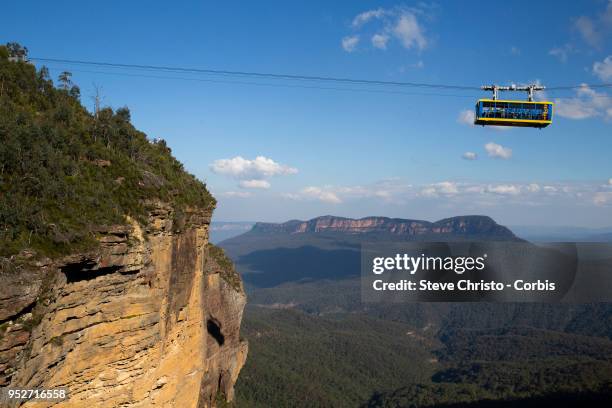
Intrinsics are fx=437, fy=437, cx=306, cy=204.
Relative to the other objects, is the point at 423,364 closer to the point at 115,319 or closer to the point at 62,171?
the point at 115,319

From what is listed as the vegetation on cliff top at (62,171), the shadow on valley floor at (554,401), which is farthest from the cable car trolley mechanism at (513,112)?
the shadow on valley floor at (554,401)

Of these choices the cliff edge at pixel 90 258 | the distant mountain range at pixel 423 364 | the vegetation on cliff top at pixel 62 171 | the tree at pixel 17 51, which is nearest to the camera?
the cliff edge at pixel 90 258

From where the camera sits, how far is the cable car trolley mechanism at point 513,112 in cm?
2439

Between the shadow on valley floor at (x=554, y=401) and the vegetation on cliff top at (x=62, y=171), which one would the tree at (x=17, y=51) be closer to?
the vegetation on cliff top at (x=62, y=171)

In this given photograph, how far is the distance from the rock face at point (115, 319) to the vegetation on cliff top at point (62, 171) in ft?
2.02

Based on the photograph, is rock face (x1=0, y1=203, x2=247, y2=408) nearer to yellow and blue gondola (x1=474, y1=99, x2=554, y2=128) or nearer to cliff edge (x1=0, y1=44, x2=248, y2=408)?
cliff edge (x1=0, y1=44, x2=248, y2=408)

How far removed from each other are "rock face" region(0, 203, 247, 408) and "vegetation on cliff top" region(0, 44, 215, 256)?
0.61m

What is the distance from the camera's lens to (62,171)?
11938mm

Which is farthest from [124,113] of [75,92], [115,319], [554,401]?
[554,401]

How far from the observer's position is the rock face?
351 inches

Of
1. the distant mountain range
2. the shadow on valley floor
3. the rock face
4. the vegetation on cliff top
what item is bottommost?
the distant mountain range

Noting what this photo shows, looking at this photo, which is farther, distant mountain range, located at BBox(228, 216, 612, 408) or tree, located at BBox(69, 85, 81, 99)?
distant mountain range, located at BBox(228, 216, 612, 408)

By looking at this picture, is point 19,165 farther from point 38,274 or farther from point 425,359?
point 425,359

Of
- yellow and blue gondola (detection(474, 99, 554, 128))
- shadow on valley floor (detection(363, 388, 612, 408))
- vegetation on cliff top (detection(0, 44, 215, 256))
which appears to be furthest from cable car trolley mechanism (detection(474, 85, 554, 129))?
shadow on valley floor (detection(363, 388, 612, 408))
